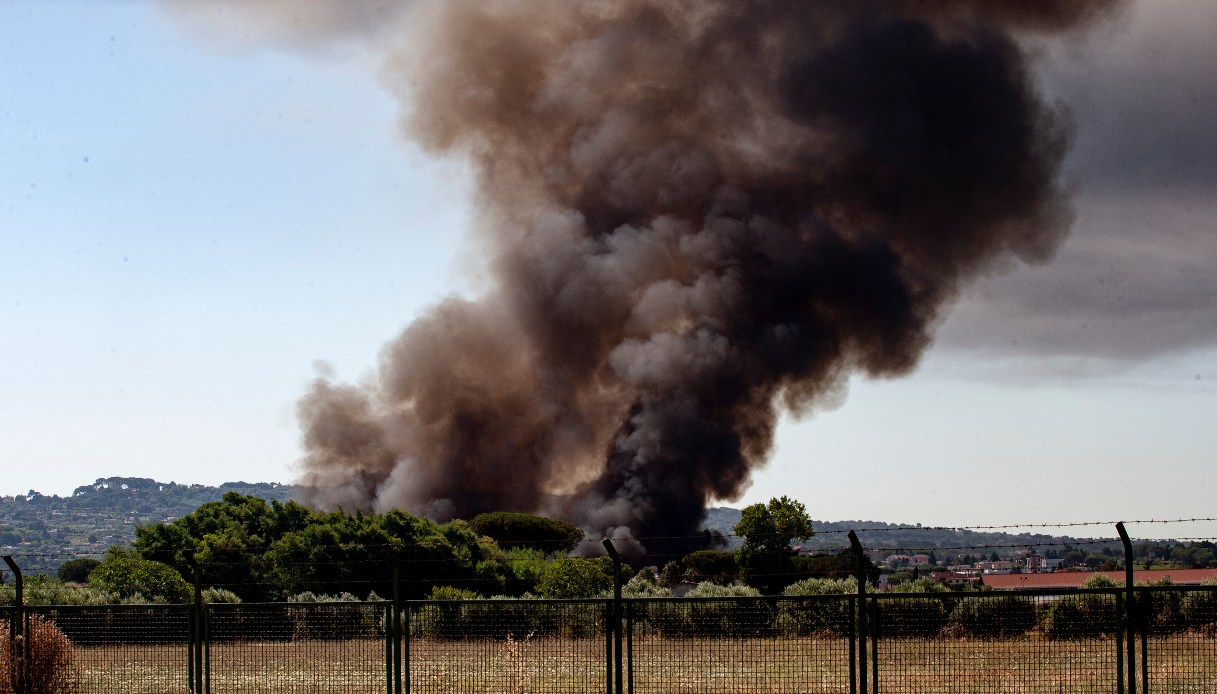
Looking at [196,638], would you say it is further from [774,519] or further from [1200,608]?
[774,519]

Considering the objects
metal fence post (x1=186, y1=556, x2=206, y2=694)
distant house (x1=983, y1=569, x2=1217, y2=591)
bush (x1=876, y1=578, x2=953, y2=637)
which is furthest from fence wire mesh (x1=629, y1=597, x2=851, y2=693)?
metal fence post (x1=186, y1=556, x2=206, y2=694)

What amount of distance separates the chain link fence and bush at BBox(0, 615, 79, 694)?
0.02 metres

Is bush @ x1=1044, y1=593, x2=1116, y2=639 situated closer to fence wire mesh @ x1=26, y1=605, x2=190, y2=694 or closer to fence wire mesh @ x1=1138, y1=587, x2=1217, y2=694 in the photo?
fence wire mesh @ x1=1138, y1=587, x2=1217, y2=694

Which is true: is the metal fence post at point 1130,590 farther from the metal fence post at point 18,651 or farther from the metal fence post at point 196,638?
the metal fence post at point 18,651

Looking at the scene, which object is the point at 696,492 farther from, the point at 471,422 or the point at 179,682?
the point at 179,682

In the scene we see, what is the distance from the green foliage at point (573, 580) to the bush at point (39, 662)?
9.56 meters

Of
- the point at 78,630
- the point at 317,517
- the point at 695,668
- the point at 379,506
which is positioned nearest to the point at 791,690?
the point at 695,668

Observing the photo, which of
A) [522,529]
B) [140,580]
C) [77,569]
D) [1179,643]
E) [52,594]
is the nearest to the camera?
[1179,643]

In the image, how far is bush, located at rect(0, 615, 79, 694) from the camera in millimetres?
12250

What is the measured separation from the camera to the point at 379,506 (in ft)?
191

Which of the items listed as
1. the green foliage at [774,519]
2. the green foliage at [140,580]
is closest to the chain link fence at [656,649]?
the green foliage at [140,580]

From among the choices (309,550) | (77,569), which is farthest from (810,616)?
(77,569)

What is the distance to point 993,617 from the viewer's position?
16734 millimetres

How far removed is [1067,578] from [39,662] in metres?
16.4
